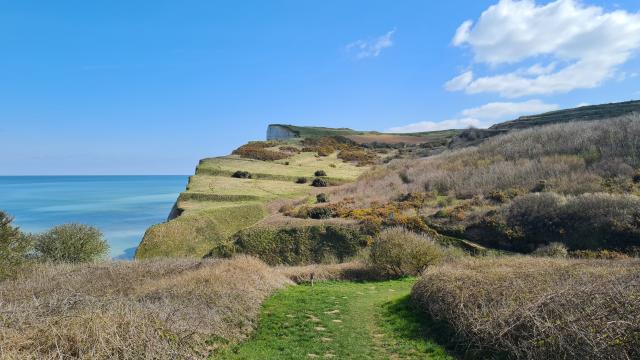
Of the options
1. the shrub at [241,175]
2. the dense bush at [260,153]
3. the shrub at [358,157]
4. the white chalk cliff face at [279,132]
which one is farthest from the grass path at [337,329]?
the white chalk cliff face at [279,132]

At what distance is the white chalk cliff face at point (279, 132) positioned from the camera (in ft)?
365

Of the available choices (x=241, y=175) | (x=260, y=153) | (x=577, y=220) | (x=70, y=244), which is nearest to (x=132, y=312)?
(x=70, y=244)

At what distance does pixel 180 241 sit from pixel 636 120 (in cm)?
4115

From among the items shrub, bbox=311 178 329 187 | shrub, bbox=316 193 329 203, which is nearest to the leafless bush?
shrub, bbox=316 193 329 203

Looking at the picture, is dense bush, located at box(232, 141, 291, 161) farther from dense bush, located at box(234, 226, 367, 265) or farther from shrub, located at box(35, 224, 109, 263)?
shrub, located at box(35, 224, 109, 263)

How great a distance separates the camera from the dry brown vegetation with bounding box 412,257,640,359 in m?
7.58

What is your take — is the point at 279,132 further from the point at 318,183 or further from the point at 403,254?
the point at 403,254

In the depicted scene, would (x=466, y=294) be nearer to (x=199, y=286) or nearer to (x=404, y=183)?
(x=199, y=286)

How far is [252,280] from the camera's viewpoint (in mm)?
17500

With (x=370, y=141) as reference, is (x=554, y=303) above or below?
below

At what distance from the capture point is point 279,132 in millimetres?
116625

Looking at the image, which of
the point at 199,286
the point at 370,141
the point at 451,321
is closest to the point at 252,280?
the point at 199,286

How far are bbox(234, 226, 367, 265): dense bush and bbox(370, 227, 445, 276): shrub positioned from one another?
671 centimetres

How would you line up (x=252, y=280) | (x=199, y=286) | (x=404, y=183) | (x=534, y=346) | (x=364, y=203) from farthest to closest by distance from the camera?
(x=404, y=183) → (x=364, y=203) → (x=252, y=280) → (x=199, y=286) → (x=534, y=346)
